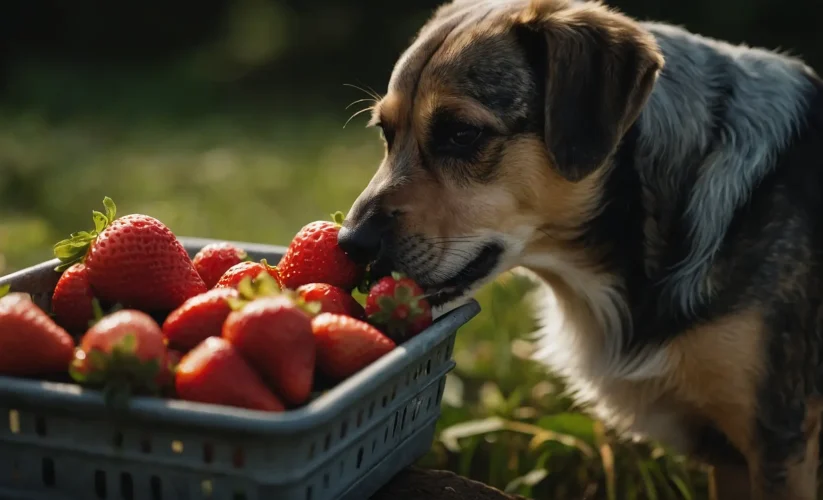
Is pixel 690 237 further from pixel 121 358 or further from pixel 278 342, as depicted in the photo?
pixel 121 358

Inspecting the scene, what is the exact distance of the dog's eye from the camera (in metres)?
→ 3.04

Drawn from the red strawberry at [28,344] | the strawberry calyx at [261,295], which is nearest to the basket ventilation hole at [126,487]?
the red strawberry at [28,344]

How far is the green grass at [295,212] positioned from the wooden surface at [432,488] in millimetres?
1107

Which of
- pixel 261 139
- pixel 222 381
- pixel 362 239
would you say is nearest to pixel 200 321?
pixel 222 381

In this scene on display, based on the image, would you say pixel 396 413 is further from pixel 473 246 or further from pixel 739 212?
pixel 739 212

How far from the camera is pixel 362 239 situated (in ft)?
9.13

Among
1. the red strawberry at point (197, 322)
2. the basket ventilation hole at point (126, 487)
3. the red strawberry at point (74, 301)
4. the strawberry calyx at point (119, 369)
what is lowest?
the basket ventilation hole at point (126, 487)

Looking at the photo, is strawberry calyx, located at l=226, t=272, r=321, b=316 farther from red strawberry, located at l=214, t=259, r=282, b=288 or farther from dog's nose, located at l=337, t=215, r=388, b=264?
dog's nose, located at l=337, t=215, r=388, b=264

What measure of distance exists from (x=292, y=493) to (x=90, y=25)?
1118cm

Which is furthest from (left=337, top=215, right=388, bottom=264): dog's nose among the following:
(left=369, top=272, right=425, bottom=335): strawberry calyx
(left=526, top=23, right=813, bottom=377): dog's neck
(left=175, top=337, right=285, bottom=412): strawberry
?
(left=175, top=337, right=285, bottom=412): strawberry

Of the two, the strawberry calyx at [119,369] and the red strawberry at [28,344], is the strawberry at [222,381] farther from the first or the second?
the red strawberry at [28,344]

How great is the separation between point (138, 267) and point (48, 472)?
1.74 ft

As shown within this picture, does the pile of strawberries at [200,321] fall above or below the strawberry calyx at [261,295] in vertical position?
below

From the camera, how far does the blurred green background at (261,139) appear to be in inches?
155
